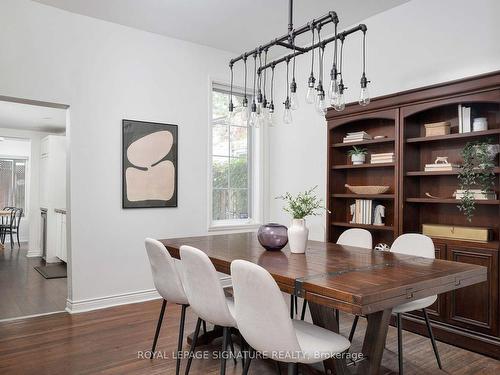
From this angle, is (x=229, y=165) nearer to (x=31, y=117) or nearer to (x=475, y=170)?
(x=475, y=170)

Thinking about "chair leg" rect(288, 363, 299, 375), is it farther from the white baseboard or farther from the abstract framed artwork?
the abstract framed artwork

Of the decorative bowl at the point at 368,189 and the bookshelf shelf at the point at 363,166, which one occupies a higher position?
the bookshelf shelf at the point at 363,166

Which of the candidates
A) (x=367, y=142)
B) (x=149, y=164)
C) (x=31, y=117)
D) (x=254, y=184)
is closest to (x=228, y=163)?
(x=254, y=184)

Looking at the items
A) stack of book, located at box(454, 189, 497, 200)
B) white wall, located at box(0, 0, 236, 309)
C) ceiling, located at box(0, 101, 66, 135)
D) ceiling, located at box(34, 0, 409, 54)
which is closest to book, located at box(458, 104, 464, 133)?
stack of book, located at box(454, 189, 497, 200)

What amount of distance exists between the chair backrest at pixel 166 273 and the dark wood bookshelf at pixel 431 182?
6.45ft

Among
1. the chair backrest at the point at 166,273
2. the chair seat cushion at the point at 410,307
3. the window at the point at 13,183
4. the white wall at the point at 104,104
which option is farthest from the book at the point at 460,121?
the window at the point at 13,183

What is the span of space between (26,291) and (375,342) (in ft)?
13.5

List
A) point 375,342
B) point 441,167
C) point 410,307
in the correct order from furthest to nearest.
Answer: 1. point 441,167
2. point 410,307
3. point 375,342

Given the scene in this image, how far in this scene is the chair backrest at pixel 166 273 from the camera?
96.7 inches

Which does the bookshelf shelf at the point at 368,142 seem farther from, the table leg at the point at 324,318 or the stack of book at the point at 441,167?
the table leg at the point at 324,318

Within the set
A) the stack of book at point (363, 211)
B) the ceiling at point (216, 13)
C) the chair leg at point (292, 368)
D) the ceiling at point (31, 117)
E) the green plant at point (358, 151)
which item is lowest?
the chair leg at point (292, 368)

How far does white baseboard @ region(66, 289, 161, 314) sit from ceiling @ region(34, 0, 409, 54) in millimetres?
2844

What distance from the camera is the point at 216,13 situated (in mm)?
3910

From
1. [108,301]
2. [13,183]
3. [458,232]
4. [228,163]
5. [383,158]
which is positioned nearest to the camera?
[458,232]
